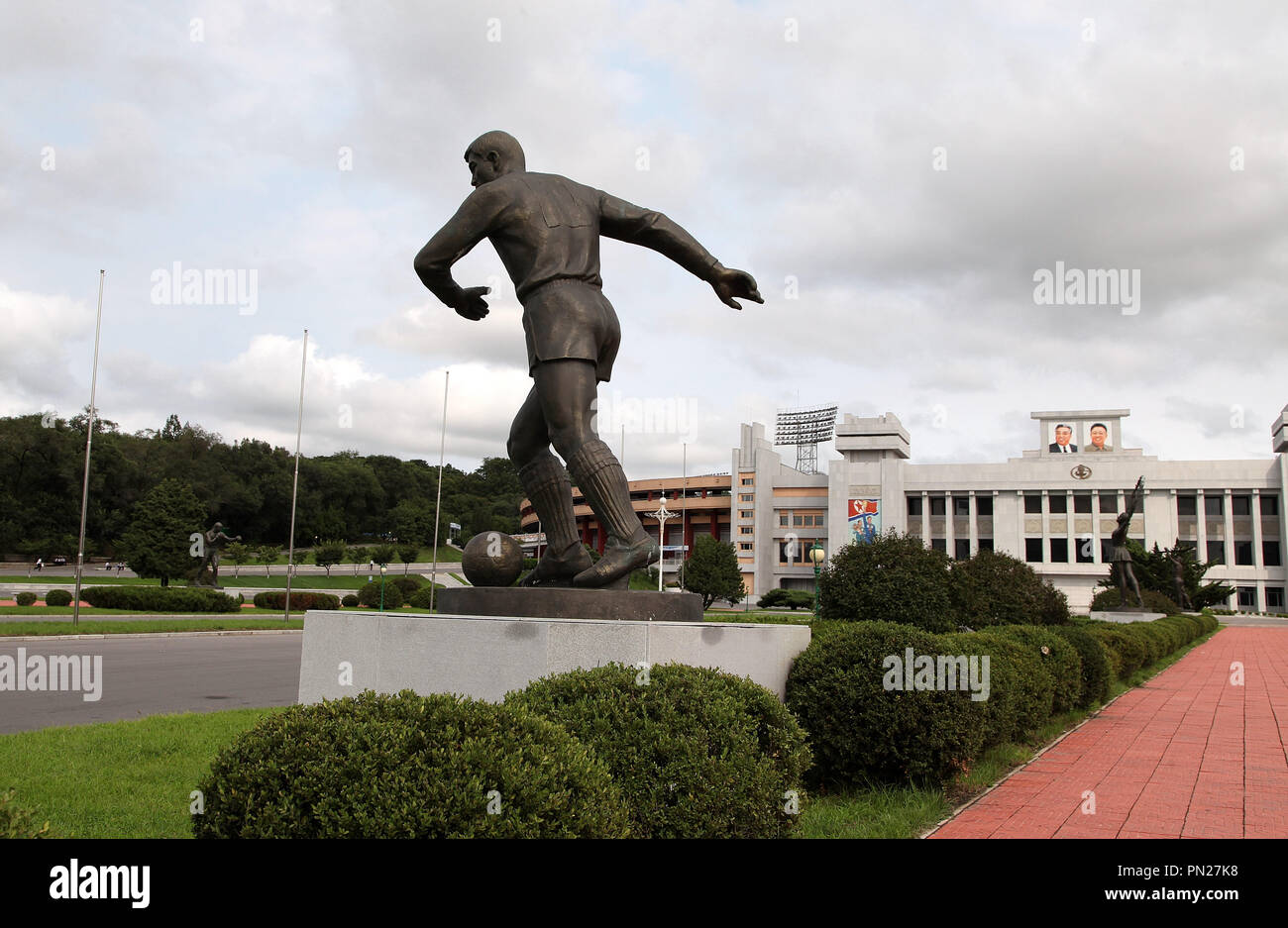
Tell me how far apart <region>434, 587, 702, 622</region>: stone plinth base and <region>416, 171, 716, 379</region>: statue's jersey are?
131 centimetres

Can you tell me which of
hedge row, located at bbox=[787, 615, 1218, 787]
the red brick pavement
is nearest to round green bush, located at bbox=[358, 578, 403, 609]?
the red brick pavement

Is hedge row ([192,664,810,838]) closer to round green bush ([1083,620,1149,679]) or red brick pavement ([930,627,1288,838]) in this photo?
red brick pavement ([930,627,1288,838])

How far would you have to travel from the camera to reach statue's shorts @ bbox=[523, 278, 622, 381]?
16.3ft

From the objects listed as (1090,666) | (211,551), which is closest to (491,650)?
(1090,666)

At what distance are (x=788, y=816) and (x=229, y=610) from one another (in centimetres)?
2964

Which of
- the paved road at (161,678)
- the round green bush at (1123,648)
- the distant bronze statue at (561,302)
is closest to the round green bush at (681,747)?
the distant bronze statue at (561,302)

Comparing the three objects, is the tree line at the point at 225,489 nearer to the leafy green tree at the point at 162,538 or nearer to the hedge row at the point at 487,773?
the leafy green tree at the point at 162,538

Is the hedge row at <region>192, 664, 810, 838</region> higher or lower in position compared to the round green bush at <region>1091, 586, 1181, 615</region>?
higher

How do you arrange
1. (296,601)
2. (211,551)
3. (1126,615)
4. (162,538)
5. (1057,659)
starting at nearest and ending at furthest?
(1057,659) < (1126,615) < (162,538) < (296,601) < (211,551)

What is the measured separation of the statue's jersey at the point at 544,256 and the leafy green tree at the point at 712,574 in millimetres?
36231

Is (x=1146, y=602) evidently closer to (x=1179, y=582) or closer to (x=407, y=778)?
(x=1179, y=582)

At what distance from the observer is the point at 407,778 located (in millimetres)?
2377

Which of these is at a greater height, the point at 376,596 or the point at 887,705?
the point at 887,705

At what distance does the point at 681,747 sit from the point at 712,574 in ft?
127
